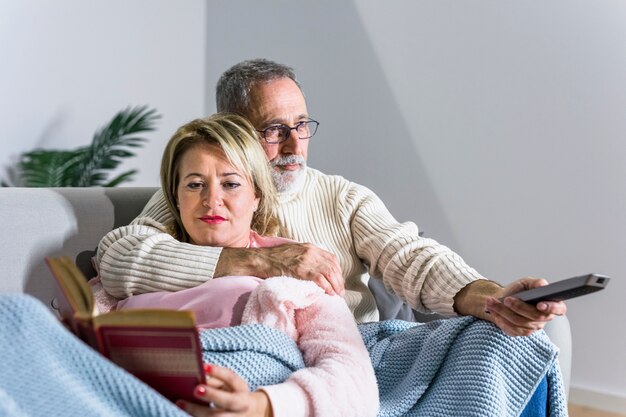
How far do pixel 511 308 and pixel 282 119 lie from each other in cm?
84

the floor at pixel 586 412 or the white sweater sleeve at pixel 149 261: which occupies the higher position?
the white sweater sleeve at pixel 149 261

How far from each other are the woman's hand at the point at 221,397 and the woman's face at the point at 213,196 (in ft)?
1.94

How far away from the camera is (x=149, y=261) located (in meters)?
1.73

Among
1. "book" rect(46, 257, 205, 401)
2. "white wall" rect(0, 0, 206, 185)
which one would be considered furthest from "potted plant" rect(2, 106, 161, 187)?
"book" rect(46, 257, 205, 401)

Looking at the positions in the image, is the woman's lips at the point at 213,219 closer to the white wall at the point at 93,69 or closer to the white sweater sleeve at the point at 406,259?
the white sweater sleeve at the point at 406,259

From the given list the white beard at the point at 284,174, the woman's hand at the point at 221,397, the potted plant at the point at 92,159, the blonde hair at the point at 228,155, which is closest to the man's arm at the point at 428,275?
the white beard at the point at 284,174

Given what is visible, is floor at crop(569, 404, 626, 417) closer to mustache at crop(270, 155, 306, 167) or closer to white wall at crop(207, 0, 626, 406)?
white wall at crop(207, 0, 626, 406)

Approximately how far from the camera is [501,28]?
10.5 feet

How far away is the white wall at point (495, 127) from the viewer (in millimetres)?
3020

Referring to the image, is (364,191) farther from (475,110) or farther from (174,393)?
(475,110)

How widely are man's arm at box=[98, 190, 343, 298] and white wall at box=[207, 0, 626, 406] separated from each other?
162 cm

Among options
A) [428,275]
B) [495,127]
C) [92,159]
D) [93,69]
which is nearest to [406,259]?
[428,275]

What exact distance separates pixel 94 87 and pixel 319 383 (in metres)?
2.70

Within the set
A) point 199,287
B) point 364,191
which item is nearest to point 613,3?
point 364,191
